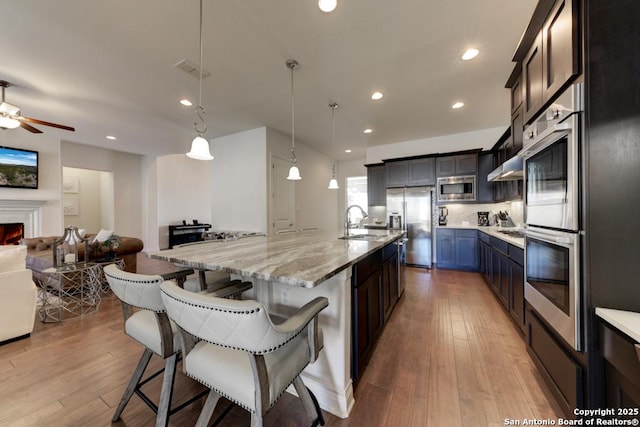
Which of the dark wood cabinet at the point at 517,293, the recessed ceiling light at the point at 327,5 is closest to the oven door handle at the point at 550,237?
the dark wood cabinet at the point at 517,293

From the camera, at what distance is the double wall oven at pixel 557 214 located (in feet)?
3.50

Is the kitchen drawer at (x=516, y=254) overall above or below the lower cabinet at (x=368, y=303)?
above

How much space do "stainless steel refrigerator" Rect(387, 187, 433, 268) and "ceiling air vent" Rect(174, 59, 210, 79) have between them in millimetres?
4071

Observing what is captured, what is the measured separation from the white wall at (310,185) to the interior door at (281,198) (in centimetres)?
17

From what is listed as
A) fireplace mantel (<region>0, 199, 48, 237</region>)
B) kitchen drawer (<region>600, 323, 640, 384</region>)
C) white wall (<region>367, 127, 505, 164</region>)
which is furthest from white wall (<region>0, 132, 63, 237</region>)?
kitchen drawer (<region>600, 323, 640, 384</region>)

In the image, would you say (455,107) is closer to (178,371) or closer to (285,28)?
(285,28)

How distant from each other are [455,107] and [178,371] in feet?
15.4

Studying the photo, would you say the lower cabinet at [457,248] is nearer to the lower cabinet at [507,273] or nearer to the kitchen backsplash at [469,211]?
the kitchen backsplash at [469,211]

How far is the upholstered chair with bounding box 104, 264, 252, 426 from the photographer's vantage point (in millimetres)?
1059

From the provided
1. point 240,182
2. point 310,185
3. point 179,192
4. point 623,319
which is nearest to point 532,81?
point 623,319

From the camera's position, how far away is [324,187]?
6484mm

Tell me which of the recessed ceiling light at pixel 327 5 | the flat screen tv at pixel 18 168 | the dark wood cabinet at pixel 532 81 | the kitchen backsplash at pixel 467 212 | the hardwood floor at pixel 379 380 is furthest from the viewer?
the kitchen backsplash at pixel 467 212

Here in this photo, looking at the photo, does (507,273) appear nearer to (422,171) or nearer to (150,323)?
(422,171)

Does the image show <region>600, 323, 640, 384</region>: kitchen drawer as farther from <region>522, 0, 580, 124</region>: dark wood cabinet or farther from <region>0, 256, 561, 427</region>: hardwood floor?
<region>522, 0, 580, 124</region>: dark wood cabinet
